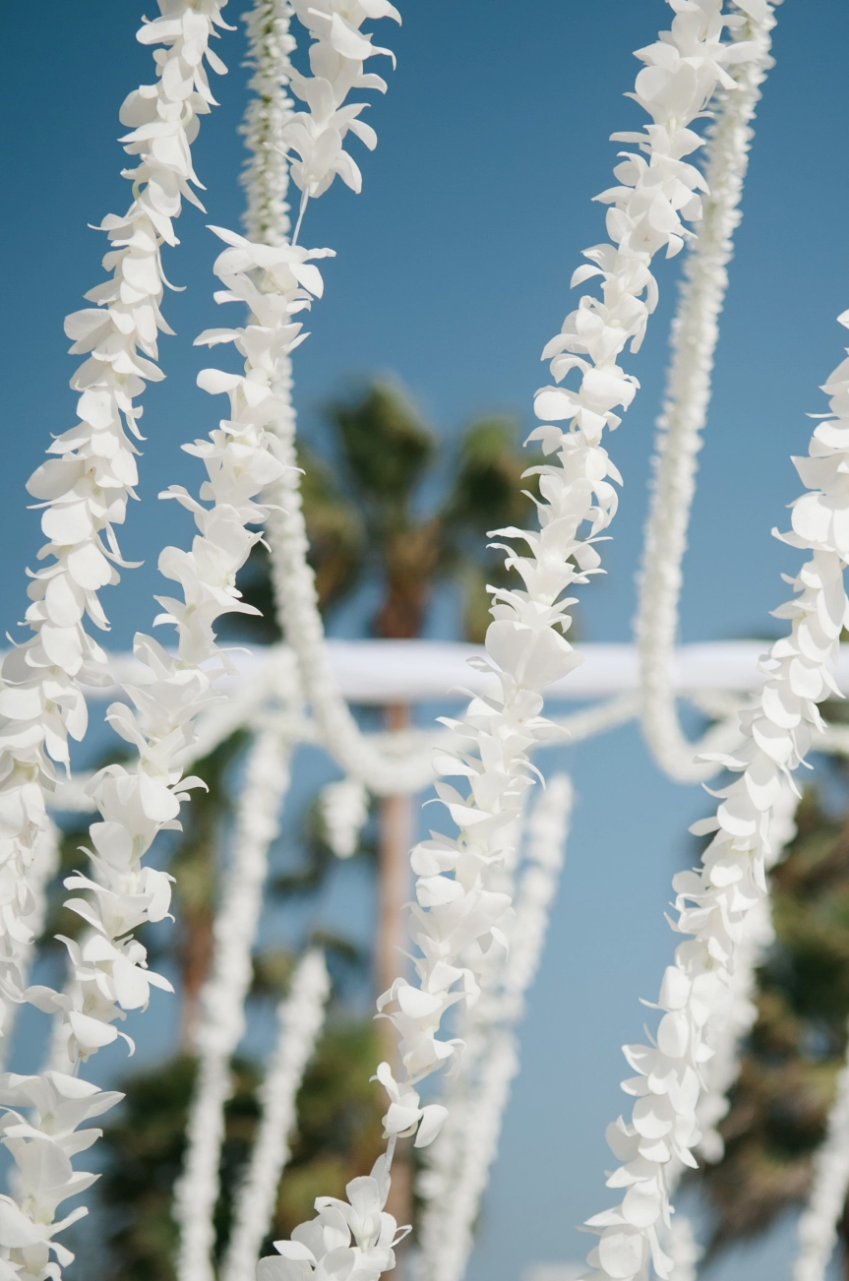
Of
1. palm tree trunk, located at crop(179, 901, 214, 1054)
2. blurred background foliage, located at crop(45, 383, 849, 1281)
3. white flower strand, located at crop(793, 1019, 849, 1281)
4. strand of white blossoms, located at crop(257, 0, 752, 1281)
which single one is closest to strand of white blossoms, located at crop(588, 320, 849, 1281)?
strand of white blossoms, located at crop(257, 0, 752, 1281)

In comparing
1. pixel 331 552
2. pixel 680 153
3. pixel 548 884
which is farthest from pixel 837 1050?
pixel 680 153

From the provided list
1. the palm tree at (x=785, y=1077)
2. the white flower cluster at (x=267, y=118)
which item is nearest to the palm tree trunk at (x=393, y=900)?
the palm tree at (x=785, y=1077)

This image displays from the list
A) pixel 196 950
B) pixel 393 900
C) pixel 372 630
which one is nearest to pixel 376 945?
pixel 393 900

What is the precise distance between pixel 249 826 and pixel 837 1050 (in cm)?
514

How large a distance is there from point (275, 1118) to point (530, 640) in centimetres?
221

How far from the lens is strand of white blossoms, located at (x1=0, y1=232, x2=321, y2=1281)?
0.65 metres

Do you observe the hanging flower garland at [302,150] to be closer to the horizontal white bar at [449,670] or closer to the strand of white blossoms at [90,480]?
the strand of white blossoms at [90,480]

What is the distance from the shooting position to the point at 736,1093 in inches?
265

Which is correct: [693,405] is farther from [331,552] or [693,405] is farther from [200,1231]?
[331,552]

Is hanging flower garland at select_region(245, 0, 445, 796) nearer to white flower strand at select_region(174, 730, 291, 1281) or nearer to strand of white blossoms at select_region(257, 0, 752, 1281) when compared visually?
strand of white blossoms at select_region(257, 0, 752, 1281)

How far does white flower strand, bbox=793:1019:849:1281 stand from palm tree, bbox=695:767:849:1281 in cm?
430

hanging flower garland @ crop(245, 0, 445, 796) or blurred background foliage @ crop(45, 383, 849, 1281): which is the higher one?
blurred background foliage @ crop(45, 383, 849, 1281)

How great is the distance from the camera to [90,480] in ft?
2.38

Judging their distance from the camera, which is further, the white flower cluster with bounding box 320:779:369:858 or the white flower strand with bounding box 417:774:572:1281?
the white flower cluster with bounding box 320:779:369:858
